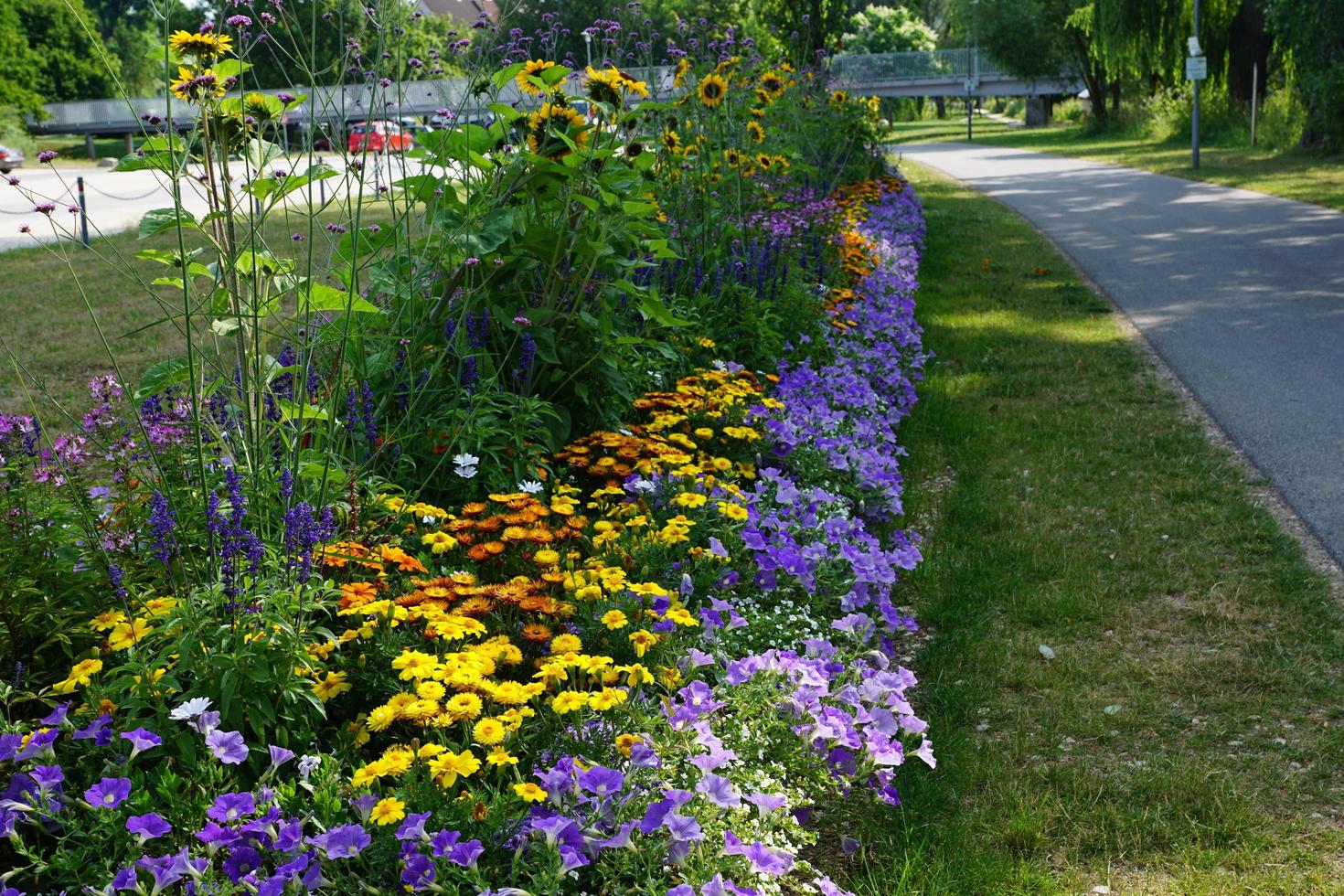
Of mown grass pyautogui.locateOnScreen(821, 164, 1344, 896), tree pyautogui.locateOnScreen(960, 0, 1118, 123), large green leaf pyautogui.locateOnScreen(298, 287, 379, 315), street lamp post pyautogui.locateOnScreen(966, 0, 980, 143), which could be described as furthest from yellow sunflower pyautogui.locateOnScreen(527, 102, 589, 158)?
tree pyautogui.locateOnScreen(960, 0, 1118, 123)

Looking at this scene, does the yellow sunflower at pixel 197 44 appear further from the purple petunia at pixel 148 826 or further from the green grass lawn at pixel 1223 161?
the green grass lawn at pixel 1223 161

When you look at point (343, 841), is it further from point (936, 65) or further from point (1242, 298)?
point (936, 65)

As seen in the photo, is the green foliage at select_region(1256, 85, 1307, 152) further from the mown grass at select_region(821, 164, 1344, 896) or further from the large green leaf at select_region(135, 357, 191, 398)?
the large green leaf at select_region(135, 357, 191, 398)

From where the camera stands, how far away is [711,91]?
20.1ft

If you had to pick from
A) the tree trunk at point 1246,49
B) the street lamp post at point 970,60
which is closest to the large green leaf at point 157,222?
the tree trunk at point 1246,49

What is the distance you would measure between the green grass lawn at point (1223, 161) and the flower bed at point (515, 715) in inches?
479

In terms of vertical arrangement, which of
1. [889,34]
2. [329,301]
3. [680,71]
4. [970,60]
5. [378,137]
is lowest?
[329,301]

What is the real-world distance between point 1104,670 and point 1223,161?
21343 millimetres

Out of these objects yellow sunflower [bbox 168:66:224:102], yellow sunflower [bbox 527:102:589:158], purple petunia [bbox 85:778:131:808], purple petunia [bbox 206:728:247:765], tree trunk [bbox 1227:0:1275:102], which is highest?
tree trunk [bbox 1227:0:1275:102]

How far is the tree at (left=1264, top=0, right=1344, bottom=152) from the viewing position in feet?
56.6

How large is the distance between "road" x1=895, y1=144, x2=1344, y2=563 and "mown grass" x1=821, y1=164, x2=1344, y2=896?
30cm

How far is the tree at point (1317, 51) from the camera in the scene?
17.3 metres

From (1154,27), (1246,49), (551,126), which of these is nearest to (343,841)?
(551,126)

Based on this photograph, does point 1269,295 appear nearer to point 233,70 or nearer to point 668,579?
point 668,579
